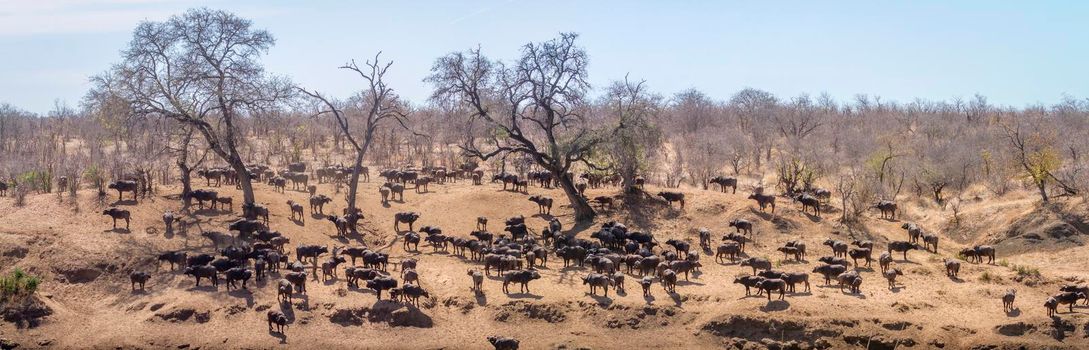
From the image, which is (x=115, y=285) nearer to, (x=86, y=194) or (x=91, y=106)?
(x=86, y=194)

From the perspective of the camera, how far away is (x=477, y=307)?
26.2 m

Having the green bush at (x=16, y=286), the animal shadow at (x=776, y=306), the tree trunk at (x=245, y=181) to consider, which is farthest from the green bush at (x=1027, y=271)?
the green bush at (x=16, y=286)

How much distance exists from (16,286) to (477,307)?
40.4 ft

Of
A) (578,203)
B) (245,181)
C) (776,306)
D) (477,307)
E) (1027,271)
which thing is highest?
(245,181)

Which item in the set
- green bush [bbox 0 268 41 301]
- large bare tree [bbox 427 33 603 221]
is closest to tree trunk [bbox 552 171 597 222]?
large bare tree [bbox 427 33 603 221]

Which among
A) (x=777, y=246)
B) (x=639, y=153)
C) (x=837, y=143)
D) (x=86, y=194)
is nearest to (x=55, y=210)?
(x=86, y=194)

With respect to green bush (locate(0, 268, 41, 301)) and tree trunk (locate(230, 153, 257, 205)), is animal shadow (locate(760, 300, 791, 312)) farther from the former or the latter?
green bush (locate(0, 268, 41, 301))

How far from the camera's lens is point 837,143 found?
61.5 meters

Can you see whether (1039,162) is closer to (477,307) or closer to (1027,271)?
(1027,271)

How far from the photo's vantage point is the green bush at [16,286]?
83.7 feet

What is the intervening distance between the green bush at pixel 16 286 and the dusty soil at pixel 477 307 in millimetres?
589

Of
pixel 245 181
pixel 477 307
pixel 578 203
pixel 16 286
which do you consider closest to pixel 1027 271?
pixel 578 203

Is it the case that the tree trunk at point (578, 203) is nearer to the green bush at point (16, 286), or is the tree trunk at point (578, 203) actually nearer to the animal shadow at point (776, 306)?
the animal shadow at point (776, 306)

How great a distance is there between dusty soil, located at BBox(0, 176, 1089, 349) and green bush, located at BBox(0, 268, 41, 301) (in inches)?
23.2
